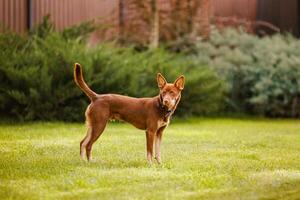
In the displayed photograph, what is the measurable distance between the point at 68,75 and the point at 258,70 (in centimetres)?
478

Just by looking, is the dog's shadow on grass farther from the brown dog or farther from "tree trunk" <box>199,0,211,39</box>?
"tree trunk" <box>199,0,211,39</box>

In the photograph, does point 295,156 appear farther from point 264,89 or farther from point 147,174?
point 264,89

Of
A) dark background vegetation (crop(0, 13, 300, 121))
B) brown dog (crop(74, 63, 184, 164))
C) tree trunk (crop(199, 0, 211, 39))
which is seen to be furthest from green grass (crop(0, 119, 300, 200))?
tree trunk (crop(199, 0, 211, 39))

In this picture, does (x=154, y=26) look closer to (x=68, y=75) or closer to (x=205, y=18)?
(x=205, y=18)

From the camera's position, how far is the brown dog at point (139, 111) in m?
8.56

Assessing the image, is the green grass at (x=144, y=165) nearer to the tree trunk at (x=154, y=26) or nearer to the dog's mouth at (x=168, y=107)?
the dog's mouth at (x=168, y=107)

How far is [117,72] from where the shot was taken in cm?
1410

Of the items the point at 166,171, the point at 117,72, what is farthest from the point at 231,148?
the point at 117,72

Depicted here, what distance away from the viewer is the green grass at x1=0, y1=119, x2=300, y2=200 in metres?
7.29

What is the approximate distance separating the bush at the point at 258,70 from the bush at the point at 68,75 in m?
1.29

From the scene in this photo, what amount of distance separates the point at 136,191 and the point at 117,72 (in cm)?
699

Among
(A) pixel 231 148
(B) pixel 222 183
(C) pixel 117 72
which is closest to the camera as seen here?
(B) pixel 222 183

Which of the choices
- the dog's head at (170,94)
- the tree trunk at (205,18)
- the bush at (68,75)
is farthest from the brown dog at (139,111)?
the tree trunk at (205,18)

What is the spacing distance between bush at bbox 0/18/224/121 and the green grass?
48cm
